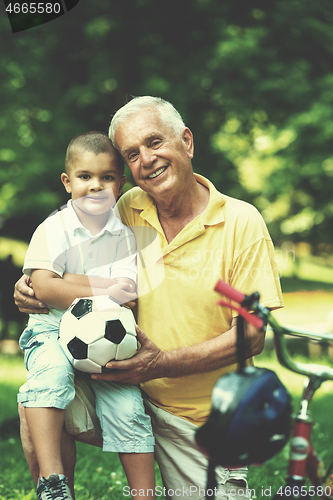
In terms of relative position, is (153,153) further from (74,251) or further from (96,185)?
(74,251)

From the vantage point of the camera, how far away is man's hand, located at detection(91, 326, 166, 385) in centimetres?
239

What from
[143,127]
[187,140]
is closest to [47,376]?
[143,127]

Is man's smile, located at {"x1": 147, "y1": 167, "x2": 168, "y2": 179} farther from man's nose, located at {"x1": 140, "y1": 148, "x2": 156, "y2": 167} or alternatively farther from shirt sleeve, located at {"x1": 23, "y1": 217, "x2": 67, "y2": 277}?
shirt sleeve, located at {"x1": 23, "y1": 217, "x2": 67, "y2": 277}

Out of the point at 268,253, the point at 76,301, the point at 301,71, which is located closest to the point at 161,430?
the point at 76,301

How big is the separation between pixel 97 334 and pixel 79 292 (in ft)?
0.85

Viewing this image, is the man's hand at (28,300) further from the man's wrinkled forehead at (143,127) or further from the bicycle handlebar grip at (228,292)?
the bicycle handlebar grip at (228,292)

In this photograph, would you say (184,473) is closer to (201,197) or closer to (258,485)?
(258,485)

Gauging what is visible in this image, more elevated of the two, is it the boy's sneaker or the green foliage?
the green foliage

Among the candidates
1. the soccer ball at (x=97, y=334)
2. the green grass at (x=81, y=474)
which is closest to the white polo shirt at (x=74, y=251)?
the soccer ball at (x=97, y=334)

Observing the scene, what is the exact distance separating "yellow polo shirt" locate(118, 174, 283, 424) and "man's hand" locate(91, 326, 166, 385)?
0.23m

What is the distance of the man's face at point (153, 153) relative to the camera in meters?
2.69

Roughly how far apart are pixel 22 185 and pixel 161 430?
692cm

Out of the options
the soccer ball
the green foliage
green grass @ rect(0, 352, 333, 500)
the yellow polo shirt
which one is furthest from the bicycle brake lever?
the green foliage

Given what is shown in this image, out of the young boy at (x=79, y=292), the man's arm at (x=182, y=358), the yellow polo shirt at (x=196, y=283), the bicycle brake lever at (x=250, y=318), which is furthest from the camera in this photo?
the yellow polo shirt at (x=196, y=283)
